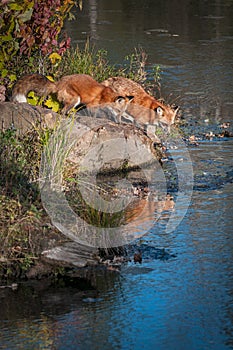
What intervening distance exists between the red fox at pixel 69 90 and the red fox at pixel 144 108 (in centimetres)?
38

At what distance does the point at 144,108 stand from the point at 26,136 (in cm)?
300

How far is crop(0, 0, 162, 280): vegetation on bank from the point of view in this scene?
7258 mm

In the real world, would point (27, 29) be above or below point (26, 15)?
below

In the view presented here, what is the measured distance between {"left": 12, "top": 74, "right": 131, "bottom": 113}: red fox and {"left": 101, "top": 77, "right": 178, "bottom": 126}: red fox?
0.38 metres

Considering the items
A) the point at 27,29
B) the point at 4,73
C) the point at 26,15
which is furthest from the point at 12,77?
the point at 26,15

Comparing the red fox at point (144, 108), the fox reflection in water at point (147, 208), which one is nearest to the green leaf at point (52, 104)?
the red fox at point (144, 108)

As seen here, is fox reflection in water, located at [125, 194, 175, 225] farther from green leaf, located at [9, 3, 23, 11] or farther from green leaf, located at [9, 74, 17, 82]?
green leaf, located at [9, 74, 17, 82]

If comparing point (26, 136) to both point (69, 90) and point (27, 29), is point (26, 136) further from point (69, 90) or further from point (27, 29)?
point (27, 29)

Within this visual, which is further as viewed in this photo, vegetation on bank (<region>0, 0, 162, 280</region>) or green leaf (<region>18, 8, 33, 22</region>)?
green leaf (<region>18, 8, 33, 22</region>)

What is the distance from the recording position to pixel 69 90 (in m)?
11.2

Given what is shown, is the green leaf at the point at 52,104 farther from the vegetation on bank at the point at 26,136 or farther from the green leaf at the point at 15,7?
the green leaf at the point at 15,7

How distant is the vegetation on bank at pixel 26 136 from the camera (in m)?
7.26

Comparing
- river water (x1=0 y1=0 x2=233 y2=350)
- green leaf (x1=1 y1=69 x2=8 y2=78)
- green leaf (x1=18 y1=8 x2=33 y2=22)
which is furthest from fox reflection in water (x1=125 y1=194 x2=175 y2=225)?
green leaf (x1=1 y1=69 x2=8 y2=78)

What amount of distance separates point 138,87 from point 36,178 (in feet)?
13.5
